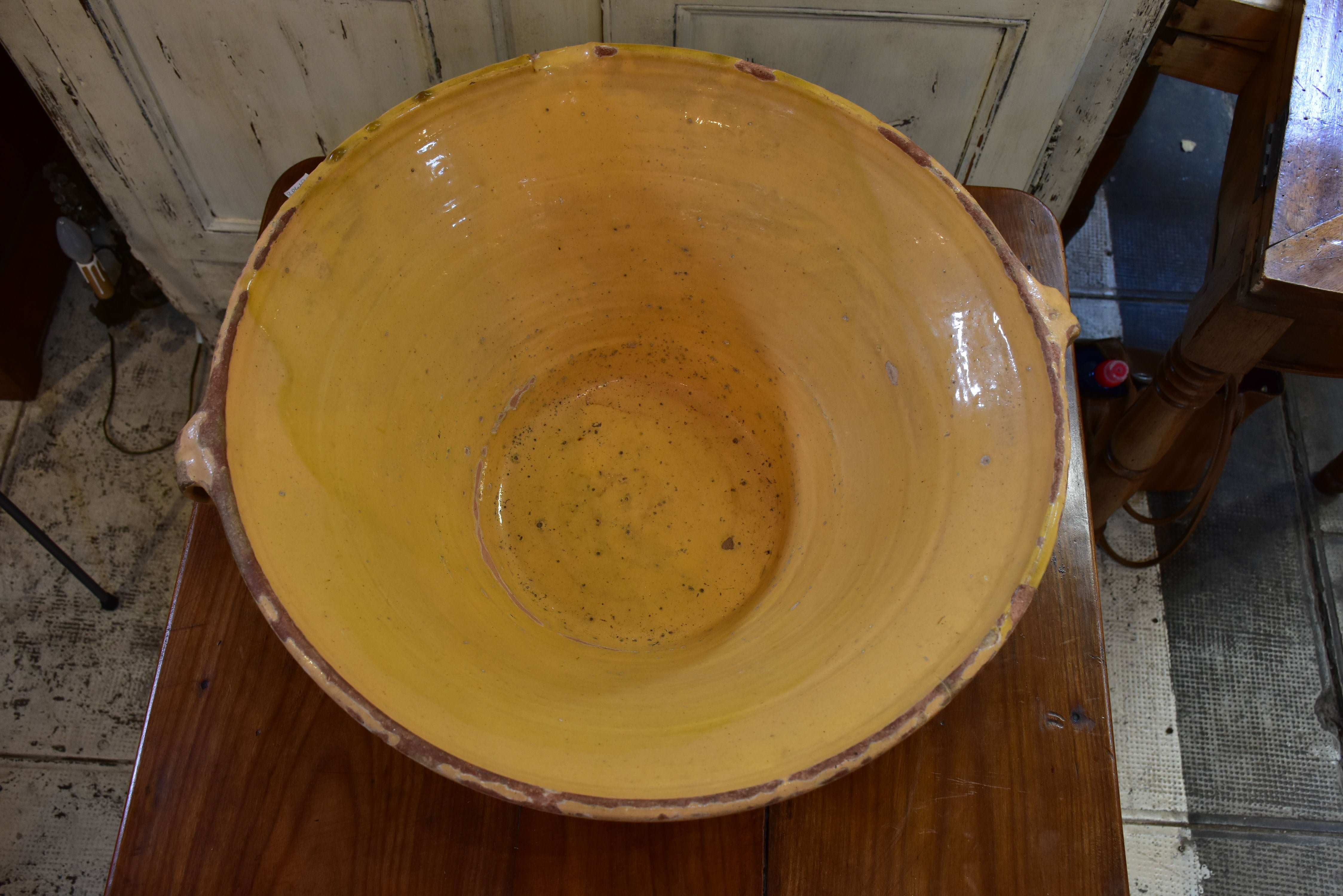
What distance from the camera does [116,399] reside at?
4.79 feet

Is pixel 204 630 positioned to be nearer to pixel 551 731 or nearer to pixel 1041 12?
pixel 551 731

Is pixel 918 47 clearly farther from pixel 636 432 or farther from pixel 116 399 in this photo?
pixel 116 399

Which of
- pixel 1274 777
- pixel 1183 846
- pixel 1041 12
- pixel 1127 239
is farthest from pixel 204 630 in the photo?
pixel 1127 239

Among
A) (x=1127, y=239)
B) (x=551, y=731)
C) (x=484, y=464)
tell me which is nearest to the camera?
(x=551, y=731)

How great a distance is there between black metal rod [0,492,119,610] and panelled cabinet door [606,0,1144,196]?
911 millimetres

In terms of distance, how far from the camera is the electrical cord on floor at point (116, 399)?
1.43m

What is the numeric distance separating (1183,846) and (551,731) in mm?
1108

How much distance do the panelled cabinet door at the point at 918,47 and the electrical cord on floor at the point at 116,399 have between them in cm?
97

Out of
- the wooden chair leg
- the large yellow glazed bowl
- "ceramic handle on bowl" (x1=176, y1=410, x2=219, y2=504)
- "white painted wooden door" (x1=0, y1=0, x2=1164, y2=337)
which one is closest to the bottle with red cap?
the wooden chair leg

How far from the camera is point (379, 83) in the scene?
106 centimetres

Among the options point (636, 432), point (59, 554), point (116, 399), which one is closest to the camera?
point (636, 432)

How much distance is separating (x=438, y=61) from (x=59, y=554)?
829 millimetres

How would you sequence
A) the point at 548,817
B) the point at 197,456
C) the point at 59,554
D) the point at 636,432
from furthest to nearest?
the point at 59,554, the point at 636,432, the point at 548,817, the point at 197,456

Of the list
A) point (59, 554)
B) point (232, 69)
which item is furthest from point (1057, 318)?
point (59, 554)
